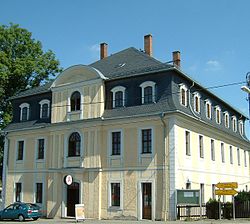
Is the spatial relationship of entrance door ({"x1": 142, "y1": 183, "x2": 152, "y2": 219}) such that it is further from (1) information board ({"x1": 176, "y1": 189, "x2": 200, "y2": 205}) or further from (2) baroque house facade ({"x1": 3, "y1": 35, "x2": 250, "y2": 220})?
(1) information board ({"x1": 176, "y1": 189, "x2": 200, "y2": 205})

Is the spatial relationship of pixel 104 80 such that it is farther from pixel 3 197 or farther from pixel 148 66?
pixel 3 197

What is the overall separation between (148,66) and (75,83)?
603cm

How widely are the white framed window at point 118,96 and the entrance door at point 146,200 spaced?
622 centimetres

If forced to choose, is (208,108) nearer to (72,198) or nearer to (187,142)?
(187,142)

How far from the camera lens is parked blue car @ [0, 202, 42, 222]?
3028cm

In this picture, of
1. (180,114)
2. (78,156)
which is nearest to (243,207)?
(180,114)

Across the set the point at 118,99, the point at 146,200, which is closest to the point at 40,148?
the point at 118,99

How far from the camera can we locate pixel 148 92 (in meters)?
30.1

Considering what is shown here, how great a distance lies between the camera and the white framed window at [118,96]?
3121 centimetres

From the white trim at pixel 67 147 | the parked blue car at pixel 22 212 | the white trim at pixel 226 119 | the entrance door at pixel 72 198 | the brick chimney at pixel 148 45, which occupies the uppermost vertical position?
the brick chimney at pixel 148 45

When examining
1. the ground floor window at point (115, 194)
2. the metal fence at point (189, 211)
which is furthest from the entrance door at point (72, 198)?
the metal fence at point (189, 211)

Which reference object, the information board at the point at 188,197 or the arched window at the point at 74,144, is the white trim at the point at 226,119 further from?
the arched window at the point at 74,144

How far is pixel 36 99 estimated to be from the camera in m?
37.0

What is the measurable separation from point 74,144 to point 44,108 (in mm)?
5279
